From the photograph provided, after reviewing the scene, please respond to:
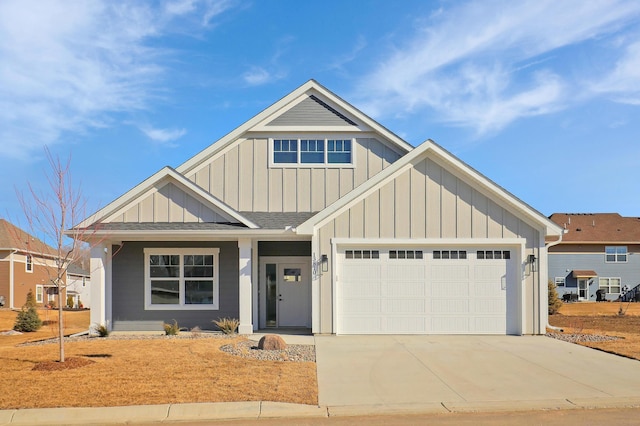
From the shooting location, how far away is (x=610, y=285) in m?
44.4

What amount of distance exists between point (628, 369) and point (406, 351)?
14.9 feet

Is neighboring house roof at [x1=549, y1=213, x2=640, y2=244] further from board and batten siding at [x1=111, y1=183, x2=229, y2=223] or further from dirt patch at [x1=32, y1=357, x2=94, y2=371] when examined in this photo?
dirt patch at [x1=32, y1=357, x2=94, y2=371]

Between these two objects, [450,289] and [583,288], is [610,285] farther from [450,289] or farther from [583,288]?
[450,289]

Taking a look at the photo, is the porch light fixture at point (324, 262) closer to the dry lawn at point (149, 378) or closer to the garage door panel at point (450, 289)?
the garage door panel at point (450, 289)

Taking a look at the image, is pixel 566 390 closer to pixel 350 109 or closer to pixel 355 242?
pixel 355 242

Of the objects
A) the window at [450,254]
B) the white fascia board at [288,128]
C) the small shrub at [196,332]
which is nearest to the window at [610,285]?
the white fascia board at [288,128]

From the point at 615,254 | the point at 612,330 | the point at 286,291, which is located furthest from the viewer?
the point at 615,254

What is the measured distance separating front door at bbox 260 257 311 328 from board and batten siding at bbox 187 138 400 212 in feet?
5.86

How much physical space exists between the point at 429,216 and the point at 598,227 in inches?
1326

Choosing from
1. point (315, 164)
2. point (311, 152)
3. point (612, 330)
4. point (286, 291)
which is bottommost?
point (612, 330)

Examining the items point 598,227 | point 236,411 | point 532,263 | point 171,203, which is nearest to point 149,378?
point 236,411

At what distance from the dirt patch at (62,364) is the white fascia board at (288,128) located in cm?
854

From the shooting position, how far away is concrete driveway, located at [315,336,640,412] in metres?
9.30

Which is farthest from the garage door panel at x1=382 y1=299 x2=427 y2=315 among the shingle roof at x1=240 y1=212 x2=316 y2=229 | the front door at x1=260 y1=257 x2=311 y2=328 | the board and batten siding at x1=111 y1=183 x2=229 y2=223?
the board and batten siding at x1=111 y1=183 x2=229 y2=223
